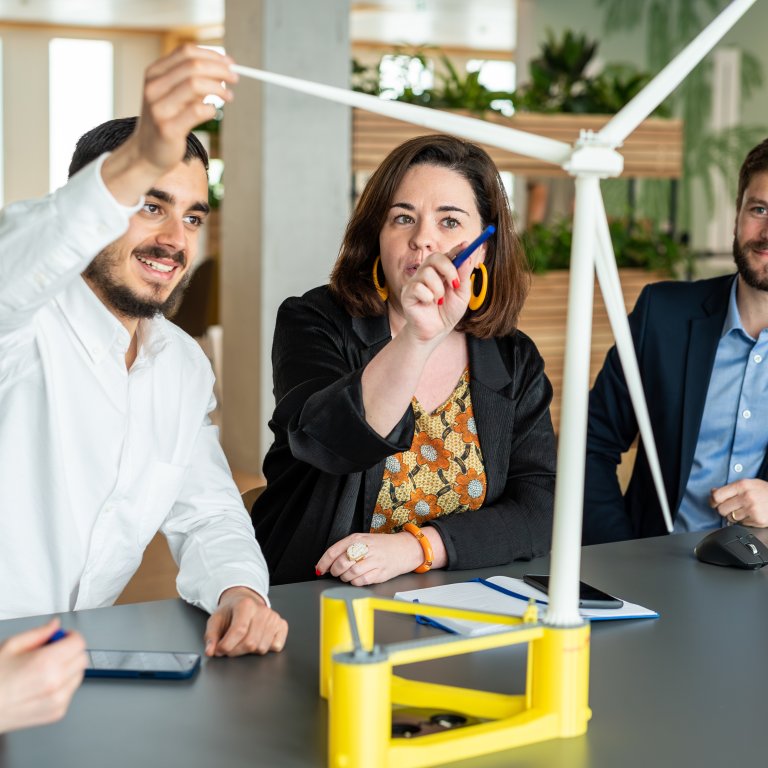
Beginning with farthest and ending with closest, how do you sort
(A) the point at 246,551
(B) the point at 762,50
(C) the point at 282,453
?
(B) the point at 762,50
(C) the point at 282,453
(A) the point at 246,551

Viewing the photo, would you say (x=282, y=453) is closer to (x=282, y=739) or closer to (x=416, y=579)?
(x=416, y=579)

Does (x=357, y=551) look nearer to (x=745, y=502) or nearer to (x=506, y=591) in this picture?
(x=506, y=591)

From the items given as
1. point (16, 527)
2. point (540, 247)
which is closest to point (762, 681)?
point (16, 527)

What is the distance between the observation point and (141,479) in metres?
1.78

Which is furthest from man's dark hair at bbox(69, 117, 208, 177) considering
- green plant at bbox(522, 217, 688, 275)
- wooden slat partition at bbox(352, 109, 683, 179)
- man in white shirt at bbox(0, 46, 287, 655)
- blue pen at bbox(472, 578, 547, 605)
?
green plant at bbox(522, 217, 688, 275)

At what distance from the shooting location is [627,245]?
19.9 feet

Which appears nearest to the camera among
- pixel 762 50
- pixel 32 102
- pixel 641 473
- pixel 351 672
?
pixel 351 672

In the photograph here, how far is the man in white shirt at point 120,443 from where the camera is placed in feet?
5.32

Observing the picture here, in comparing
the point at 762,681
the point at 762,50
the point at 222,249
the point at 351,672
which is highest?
the point at 762,50

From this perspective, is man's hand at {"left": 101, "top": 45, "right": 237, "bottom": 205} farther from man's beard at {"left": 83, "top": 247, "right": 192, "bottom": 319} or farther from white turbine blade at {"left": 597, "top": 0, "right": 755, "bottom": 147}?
man's beard at {"left": 83, "top": 247, "right": 192, "bottom": 319}

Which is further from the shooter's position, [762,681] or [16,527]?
[16,527]

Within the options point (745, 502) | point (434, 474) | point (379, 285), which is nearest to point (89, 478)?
point (434, 474)

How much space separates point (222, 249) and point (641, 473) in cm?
360

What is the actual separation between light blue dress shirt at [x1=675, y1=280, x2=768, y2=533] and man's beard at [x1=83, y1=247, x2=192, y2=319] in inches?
53.6
